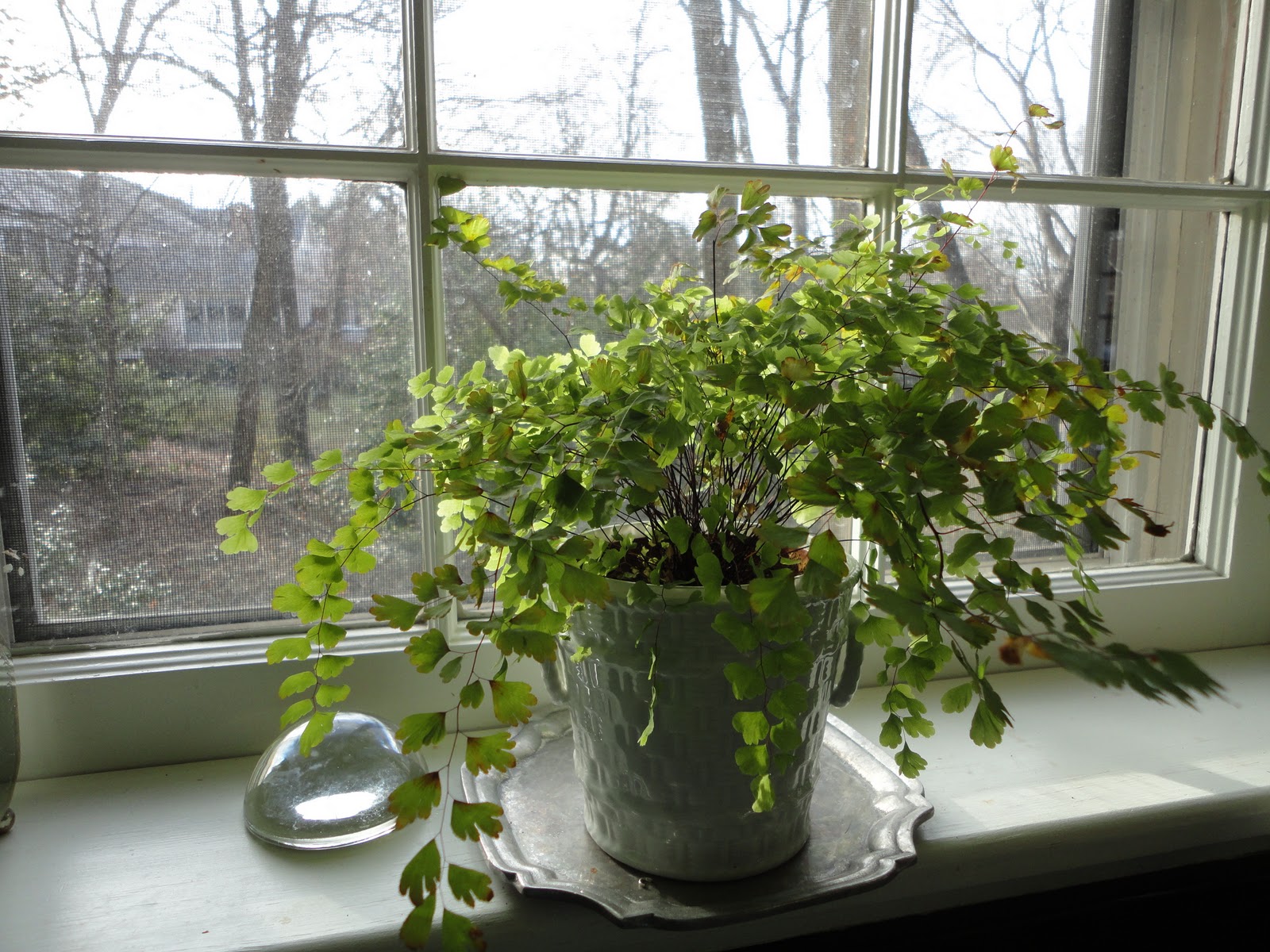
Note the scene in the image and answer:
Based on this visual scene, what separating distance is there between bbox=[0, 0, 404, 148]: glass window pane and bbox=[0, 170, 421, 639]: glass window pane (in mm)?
52

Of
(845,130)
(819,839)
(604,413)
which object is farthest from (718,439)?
(845,130)

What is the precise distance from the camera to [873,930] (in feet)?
2.43

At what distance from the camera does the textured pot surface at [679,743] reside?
0.58 metres

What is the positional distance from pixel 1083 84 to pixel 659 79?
55cm

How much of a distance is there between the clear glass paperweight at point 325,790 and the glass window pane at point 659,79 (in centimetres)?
60

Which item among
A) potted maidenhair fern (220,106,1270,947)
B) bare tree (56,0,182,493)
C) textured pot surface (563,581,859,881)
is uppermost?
bare tree (56,0,182,493)

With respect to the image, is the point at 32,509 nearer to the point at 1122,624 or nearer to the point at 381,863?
the point at 381,863

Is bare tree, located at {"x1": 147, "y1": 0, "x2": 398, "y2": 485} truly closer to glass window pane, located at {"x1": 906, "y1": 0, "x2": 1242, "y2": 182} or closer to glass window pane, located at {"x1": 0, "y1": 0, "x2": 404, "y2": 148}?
glass window pane, located at {"x1": 0, "y1": 0, "x2": 404, "y2": 148}

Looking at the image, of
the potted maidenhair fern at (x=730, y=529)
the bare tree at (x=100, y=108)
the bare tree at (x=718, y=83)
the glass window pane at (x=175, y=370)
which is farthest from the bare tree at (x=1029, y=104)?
the bare tree at (x=100, y=108)

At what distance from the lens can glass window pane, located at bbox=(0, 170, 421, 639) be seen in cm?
81

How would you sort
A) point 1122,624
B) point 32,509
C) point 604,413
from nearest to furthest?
point 604,413
point 32,509
point 1122,624

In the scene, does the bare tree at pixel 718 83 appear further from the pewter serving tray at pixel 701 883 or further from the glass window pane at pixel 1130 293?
the pewter serving tray at pixel 701 883

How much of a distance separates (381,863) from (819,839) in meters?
0.37

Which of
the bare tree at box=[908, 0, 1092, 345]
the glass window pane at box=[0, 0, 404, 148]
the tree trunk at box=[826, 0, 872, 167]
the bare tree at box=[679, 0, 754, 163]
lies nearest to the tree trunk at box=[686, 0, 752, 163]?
the bare tree at box=[679, 0, 754, 163]
